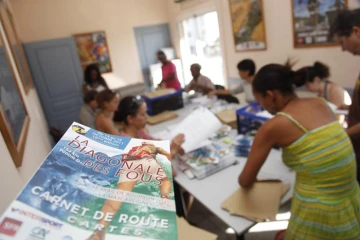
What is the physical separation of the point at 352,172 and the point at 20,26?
4.89 meters

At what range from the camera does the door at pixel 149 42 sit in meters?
5.09

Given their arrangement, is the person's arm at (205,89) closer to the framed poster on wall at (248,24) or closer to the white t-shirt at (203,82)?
the white t-shirt at (203,82)

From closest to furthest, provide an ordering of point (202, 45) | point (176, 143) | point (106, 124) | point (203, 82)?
point (176, 143), point (106, 124), point (203, 82), point (202, 45)

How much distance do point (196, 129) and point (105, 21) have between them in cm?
391

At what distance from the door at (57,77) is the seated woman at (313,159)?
412 cm

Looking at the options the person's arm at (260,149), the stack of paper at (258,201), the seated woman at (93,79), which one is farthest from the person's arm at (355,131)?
the seated woman at (93,79)

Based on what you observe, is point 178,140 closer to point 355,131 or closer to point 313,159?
point 313,159

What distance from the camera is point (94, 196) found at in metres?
0.41

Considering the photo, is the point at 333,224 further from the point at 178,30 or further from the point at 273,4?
the point at 178,30

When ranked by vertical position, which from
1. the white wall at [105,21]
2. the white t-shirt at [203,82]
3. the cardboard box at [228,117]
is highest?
the white wall at [105,21]

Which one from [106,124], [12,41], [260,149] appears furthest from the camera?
[12,41]

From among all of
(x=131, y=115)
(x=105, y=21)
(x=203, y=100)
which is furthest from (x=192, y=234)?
(x=105, y=21)

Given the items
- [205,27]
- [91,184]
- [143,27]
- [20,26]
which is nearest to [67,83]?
[20,26]

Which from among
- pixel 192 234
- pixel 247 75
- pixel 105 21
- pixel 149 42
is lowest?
pixel 192 234
